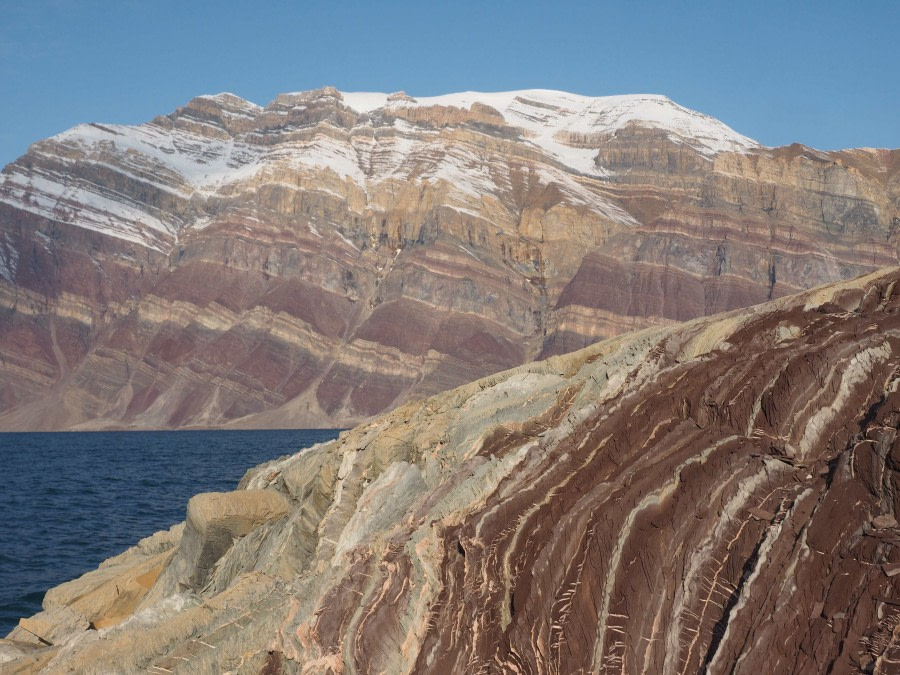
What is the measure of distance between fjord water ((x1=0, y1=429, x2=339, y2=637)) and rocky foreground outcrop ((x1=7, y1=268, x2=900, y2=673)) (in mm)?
15483

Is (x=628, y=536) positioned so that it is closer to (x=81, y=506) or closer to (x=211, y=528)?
(x=211, y=528)

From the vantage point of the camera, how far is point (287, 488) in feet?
78.5

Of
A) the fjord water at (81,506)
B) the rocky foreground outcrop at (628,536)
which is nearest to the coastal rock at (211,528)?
the rocky foreground outcrop at (628,536)

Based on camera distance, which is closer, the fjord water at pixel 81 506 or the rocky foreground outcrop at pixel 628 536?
the rocky foreground outcrop at pixel 628 536

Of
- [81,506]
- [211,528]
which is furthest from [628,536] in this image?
[81,506]

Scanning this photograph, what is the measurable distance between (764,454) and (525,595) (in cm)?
353

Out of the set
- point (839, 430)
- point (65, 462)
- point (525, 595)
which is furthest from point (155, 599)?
point (65, 462)

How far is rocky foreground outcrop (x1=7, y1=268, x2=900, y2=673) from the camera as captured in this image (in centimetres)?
1092

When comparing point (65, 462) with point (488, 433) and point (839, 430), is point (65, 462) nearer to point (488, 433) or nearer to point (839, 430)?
→ point (488, 433)

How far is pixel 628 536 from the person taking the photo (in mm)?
12562

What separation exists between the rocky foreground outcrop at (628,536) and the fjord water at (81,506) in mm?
15483

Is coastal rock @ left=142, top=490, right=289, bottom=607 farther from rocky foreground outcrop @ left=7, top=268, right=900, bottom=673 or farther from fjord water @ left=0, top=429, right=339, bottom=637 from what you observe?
fjord water @ left=0, top=429, right=339, bottom=637

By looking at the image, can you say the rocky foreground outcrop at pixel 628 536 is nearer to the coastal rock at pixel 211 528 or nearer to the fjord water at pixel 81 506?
the coastal rock at pixel 211 528

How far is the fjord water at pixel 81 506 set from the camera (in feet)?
117
